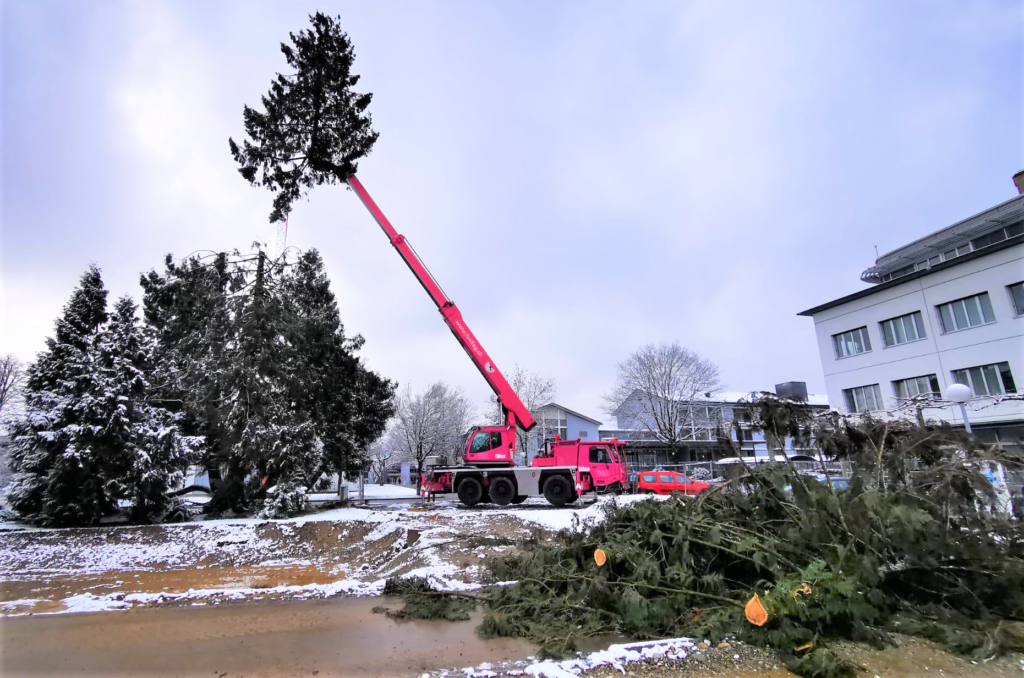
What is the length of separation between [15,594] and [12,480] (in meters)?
6.24

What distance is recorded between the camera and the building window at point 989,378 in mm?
21766

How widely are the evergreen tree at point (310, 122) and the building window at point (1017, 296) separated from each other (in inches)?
1058

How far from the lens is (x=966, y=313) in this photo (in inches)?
917

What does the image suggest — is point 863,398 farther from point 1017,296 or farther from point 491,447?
point 491,447

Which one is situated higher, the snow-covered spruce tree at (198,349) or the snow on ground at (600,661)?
the snow-covered spruce tree at (198,349)

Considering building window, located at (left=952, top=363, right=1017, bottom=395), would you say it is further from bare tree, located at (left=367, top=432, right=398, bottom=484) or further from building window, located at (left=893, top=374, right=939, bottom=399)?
bare tree, located at (left=367, top=432, right=398, bottom=484)

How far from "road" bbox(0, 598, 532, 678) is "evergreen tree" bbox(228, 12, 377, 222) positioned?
11.6m

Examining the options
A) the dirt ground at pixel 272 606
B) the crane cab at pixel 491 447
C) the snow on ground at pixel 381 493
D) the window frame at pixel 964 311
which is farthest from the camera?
the snow on ground at pixel 381 493

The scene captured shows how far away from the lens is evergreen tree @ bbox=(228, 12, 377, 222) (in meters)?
13.2

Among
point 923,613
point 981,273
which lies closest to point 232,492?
point 923,613

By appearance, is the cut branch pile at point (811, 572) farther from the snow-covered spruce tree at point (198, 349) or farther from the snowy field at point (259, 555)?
the snow-covered spruce tree at point (198, 349)

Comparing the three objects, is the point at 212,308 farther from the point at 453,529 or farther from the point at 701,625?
the point at 701,625

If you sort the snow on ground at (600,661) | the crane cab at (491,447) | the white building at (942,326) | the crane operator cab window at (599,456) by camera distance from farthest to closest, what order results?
the white building at (942,326), the crane operator cab window at (599,456), the crane cab at (491,447), the snow on ground at (600,661)

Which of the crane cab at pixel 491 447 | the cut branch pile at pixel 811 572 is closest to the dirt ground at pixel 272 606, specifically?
the cut branch pile at pixel 811 572
